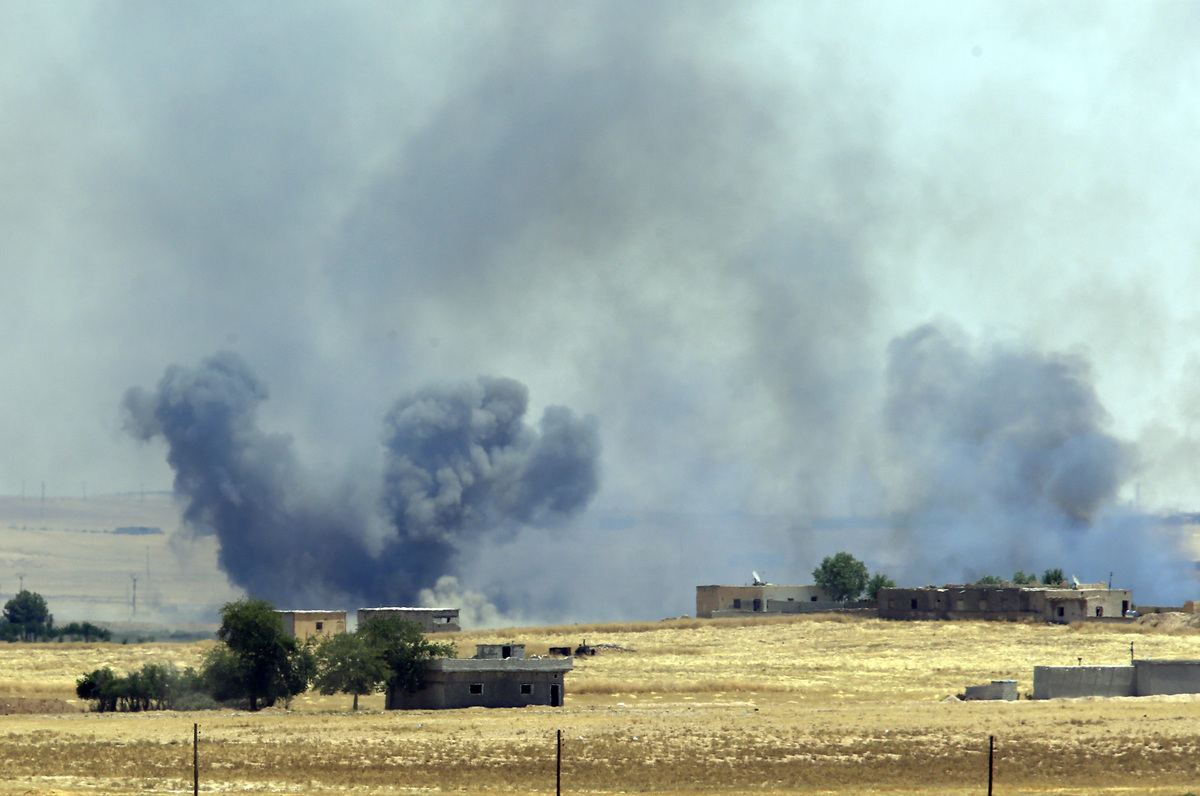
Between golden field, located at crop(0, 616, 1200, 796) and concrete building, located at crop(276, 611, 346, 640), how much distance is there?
25.2m

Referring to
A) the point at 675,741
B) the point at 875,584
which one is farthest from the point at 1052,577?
the point at 675,741

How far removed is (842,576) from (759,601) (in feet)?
58.0

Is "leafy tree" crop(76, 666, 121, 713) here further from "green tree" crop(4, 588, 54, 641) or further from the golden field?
"green tree" crop(4, 588, 54, 641)

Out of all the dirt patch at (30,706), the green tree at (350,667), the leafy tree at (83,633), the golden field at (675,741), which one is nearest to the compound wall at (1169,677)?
the golden field at (675,741)

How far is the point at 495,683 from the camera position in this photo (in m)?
76.3

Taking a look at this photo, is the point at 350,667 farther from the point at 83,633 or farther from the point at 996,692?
the point at 83,633

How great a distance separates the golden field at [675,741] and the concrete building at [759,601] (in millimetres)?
46675

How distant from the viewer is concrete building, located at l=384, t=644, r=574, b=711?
76125 mm

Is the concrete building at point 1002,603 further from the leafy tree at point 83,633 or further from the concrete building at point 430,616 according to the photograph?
the leafy tree at point 83,633

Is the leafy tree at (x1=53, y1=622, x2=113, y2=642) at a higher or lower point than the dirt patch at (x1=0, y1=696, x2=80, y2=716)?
lower

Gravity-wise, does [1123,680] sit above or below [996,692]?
above

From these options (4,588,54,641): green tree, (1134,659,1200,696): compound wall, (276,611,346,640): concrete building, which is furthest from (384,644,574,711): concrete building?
(4,588,54,641): green tree

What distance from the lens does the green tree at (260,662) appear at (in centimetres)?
8025

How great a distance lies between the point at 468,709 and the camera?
2960 inches
